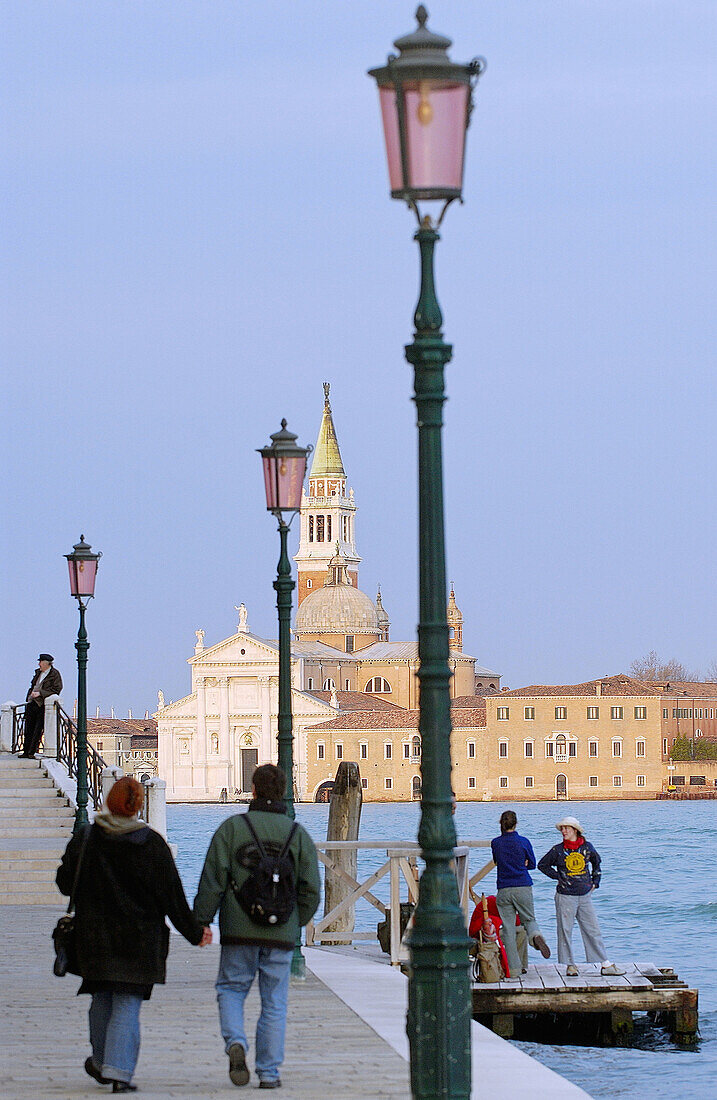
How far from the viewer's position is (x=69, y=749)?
81.9 feet

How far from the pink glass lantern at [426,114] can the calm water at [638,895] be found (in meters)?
8.67

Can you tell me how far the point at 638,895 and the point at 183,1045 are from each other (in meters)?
30.5

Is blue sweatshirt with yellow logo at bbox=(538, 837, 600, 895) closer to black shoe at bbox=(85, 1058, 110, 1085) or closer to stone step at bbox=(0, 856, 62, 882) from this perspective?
stone step at bbox=(0, 856, 62, 882)

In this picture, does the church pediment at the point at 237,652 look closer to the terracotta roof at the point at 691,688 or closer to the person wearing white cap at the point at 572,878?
the terracotta roof at the point at 691,688

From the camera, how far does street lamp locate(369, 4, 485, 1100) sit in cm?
530

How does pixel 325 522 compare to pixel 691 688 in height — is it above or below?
above

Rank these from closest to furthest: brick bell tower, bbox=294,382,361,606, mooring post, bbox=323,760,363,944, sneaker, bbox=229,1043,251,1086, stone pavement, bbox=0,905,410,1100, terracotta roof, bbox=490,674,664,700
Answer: sneaker, bbox=229,1043,251,1086, stone pavement, bbox=0,905,410,1100, mooring post, bbox=323,760,363,944, terracotta roof, bbox=490,674,664,700, brick bell tower, bbox=294,382,361,606

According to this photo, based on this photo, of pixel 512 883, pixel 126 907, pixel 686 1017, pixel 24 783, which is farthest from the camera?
pixel 24 783

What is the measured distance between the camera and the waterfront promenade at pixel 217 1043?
691 cm

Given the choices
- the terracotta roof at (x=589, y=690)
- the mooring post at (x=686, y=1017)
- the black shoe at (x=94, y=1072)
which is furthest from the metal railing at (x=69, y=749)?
the terracotta roof at (x=589, y=690)

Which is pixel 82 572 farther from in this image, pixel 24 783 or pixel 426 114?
pixel 426 114

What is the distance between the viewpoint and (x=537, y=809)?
346ft

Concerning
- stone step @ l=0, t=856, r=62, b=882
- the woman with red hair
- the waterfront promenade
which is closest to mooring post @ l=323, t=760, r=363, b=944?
stone step @ l=0, t=856, r=62, b=882

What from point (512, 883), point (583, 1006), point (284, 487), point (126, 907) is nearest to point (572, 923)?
point (583, 1006)
